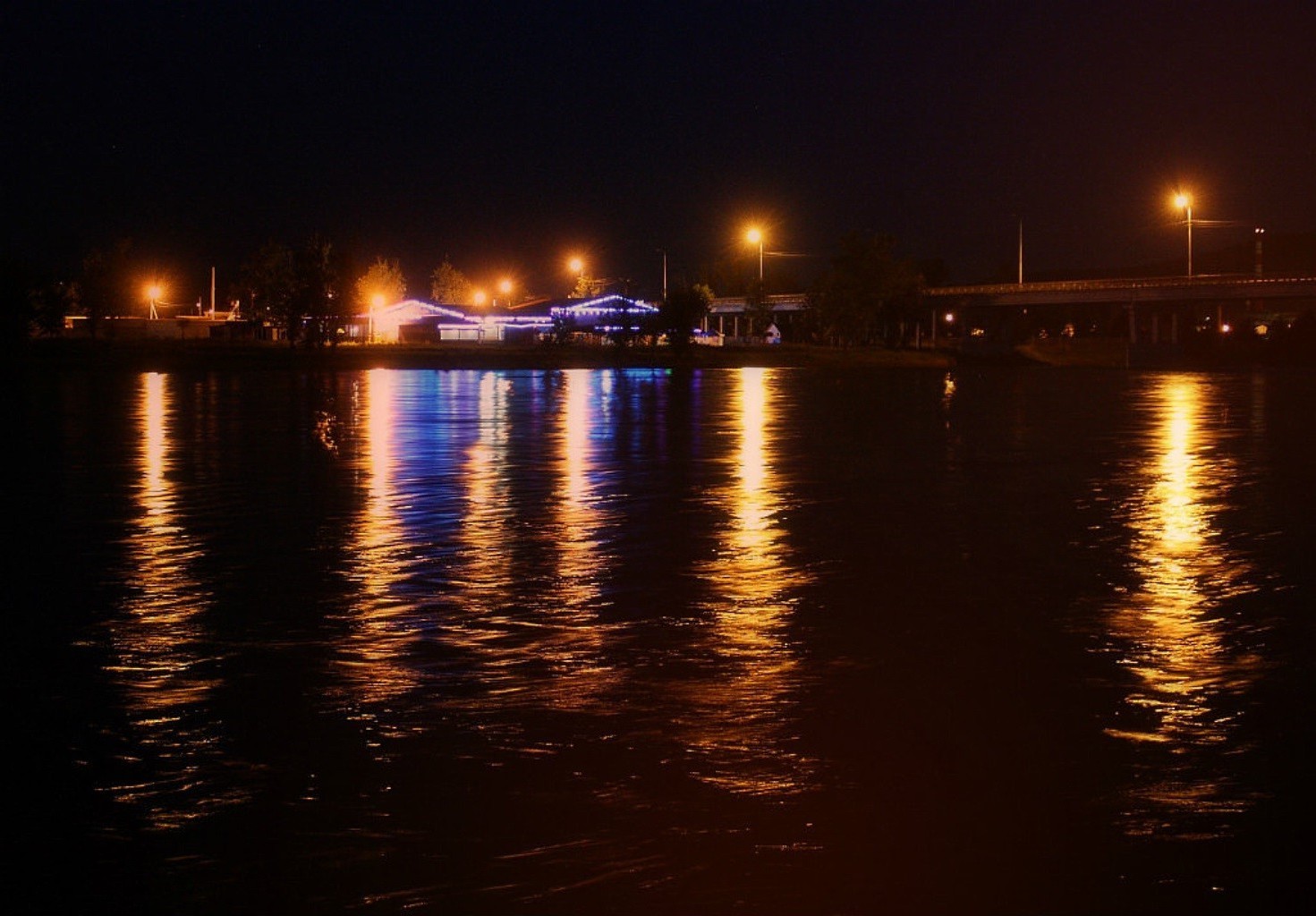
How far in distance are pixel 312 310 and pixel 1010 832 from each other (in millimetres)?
105920

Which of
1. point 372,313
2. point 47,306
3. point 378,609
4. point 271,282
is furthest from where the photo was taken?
point 372,313

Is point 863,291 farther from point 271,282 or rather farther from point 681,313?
point 271,282

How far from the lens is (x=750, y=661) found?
35.5ft

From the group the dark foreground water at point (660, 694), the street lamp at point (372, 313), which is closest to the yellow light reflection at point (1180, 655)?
the dark foreground water at point (660, 694)

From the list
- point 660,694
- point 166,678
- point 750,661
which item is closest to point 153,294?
point 166,678

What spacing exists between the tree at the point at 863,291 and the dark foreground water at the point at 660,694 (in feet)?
377

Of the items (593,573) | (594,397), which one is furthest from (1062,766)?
(594,397)

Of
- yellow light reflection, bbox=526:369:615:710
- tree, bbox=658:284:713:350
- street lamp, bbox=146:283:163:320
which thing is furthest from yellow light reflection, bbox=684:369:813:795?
street lamp, bbox=146:283:163:320

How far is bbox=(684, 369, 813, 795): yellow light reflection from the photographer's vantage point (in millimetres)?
8312

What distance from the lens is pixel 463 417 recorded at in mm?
39844

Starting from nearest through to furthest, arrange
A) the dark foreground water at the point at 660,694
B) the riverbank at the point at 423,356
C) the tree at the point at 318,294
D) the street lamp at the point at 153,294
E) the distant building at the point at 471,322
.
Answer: the dark foreground water at the point at 660,694
the riverbank at the point at 423,356
the tree at the point at 318,294
the distant building at the point at 471,322
the street lamp at the point at 153,294

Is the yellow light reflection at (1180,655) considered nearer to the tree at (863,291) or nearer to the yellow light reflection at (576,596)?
the yellow light reflection at (576,596)

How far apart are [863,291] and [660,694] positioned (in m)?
130

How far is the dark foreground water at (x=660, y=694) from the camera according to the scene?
22.6 ft
